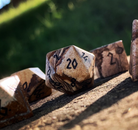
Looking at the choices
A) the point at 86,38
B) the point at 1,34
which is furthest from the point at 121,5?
the point at 1,34

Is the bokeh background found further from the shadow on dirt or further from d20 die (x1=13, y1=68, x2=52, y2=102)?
the shadow on dirt

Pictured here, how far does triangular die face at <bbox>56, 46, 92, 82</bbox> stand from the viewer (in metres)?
1.83

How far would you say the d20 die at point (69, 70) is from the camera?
1841 mm

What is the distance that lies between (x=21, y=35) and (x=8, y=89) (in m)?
5.30

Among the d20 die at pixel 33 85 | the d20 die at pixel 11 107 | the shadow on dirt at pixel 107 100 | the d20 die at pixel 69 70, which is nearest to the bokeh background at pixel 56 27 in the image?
the d20 die at pixel 33 85

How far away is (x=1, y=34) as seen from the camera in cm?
674

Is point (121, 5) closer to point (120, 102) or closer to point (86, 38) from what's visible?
point (86, 38)

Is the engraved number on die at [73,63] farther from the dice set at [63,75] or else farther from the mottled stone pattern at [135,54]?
the mottled stone pattern at [135,54]

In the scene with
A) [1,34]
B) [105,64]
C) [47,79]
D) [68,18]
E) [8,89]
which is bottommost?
[105,64]

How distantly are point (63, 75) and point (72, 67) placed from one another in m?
0.12

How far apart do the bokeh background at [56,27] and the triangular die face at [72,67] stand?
3.96 m

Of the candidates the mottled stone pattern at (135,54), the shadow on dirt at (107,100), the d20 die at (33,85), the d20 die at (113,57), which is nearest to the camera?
the shadow on dirt at (107,100)

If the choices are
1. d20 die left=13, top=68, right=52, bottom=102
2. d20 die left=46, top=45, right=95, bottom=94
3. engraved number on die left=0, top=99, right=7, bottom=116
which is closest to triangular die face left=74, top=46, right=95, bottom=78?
d20 die left=46, top=45, right=95, bottom=94

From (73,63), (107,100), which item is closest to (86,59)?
(73,63)
